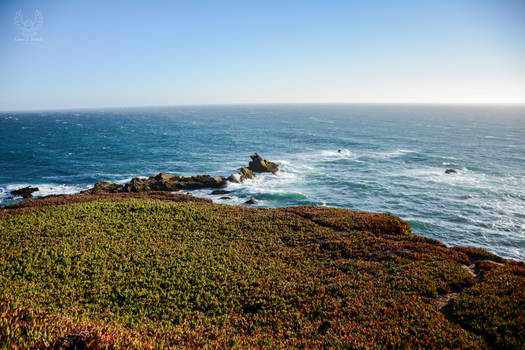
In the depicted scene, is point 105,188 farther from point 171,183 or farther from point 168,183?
point 171,183

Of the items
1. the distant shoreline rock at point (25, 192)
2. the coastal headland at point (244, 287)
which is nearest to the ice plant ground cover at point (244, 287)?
the coastal headland at point (244, 287)

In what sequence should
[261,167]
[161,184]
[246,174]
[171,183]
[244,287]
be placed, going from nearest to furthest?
1. [244,287]
2. [161,184]
3. [171,183]
4. [246,174]
5. [261,167]

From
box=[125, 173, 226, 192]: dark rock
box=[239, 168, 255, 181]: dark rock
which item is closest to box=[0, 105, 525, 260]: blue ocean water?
box=[239, 168, 255, 181]: dark rock

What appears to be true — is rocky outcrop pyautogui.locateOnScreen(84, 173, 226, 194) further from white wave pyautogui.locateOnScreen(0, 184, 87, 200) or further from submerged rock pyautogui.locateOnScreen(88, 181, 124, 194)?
white wave pyautogui.locateOnScreen(0, 184, 87, 200)

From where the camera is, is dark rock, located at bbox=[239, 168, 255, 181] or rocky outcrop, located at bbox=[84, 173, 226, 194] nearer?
rocky outcrop, located at bbox=[84, 173, 226, 194]

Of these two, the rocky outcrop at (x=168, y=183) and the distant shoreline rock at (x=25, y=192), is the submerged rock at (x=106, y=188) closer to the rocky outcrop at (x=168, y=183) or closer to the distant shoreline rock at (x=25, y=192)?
the rocky outcrop at (x=168, y=183)

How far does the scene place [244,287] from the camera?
39.1ft

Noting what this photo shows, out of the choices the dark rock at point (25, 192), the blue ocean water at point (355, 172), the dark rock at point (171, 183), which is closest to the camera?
the blue ocean water at point (355, 172)

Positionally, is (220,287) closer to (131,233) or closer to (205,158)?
(131,233)

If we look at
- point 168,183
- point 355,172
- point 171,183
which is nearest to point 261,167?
point 171,183

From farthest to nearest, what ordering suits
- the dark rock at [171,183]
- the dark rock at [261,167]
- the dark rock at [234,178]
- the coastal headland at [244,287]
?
the dark rock at [261,167] < the dark rock at [234,178] < the dark rock at [171,183] < the coastal headland at [244,287]

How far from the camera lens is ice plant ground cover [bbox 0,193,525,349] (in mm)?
8141

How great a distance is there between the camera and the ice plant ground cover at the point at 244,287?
26.7 ft

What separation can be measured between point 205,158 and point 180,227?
49647 millimetres
